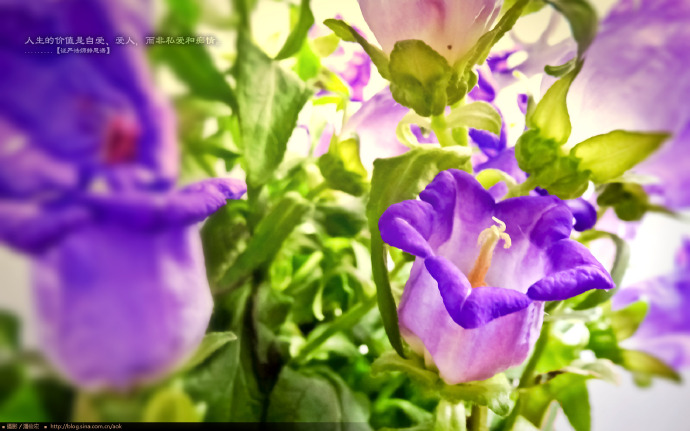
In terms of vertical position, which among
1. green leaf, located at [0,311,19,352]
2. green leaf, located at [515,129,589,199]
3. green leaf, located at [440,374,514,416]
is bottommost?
green leaf, located at [440,374,514,416]

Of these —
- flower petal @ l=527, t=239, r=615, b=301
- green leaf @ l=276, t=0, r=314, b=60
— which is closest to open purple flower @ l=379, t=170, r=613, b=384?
flower petal @ l=527, t=239, r=615, b=301

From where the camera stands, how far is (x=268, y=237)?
0.94 feet

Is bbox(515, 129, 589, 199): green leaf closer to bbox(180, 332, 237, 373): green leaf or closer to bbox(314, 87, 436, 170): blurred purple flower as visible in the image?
bbox(314, 87, 436, 170): blurred purple flower

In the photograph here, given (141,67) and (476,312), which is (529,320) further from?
(141,67)

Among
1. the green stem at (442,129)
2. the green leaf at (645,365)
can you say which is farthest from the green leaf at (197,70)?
the green leaf at (645,365)

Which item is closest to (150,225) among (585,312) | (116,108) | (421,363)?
(116,108)

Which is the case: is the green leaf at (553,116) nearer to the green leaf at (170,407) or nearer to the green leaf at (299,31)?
the green leaf at (299,31)

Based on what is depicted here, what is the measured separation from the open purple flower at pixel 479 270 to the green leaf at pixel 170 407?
0.38 feet

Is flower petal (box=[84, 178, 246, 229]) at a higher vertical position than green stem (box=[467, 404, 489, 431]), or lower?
higher

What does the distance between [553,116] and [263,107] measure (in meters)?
0.16

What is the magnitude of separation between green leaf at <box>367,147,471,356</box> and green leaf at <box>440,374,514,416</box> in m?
0.03

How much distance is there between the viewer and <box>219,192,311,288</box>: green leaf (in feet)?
0.93

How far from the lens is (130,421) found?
26 cm

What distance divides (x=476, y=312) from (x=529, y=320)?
0.18 feet
